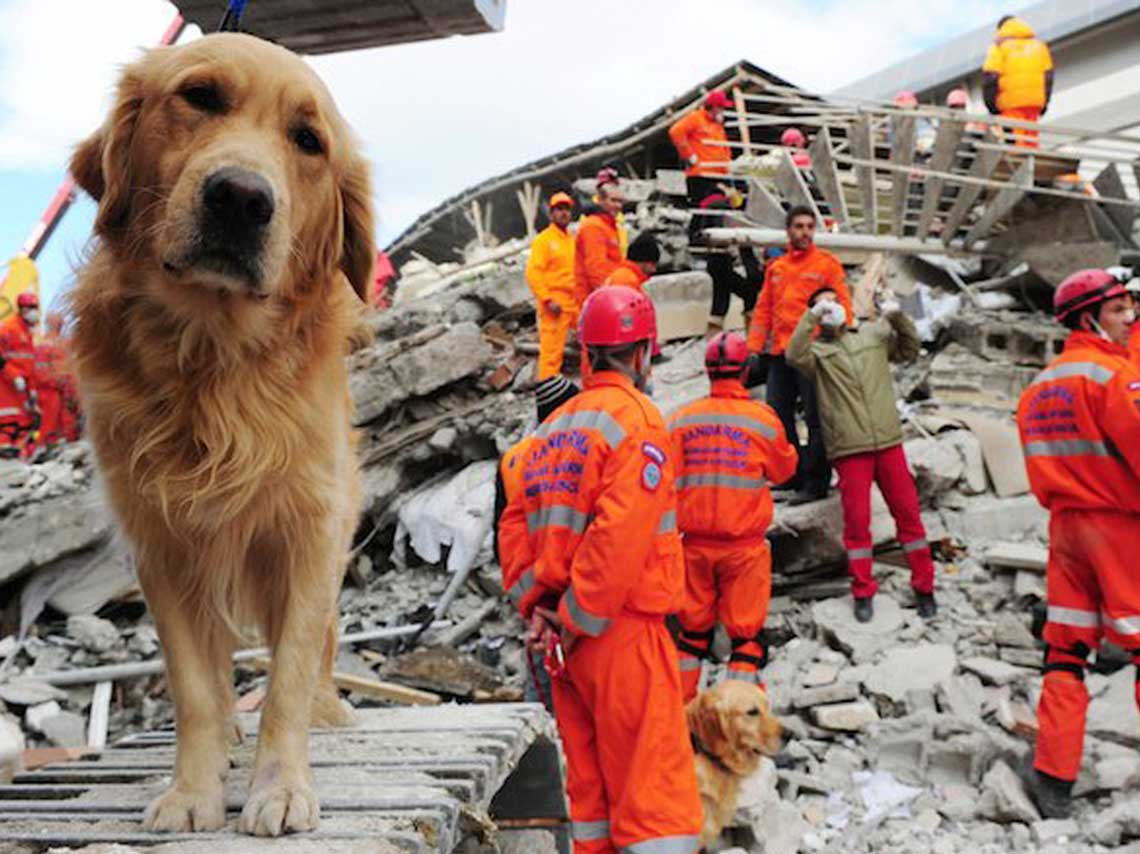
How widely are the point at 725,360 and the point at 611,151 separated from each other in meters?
13.9

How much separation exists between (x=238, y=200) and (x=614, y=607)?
214 centimetres

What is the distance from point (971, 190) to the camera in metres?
8.69

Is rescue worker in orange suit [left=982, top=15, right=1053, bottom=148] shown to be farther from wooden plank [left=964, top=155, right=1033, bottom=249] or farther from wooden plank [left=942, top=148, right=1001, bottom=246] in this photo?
wooden plank [left=942, top=148, right=1001, bottom=246]

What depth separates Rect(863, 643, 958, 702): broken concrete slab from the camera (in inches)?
251

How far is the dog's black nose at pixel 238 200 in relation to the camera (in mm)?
2209

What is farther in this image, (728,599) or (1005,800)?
(728,599)

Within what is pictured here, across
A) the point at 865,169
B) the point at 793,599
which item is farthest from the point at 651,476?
the point at 865,169

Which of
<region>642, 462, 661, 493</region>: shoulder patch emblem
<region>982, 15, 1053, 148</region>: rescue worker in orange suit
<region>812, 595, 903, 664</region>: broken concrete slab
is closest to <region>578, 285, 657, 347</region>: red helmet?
<region>642, 462, 661, 493</region>: shoulder patch emblem

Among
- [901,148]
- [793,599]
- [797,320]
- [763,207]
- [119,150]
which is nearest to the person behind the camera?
[119,150]

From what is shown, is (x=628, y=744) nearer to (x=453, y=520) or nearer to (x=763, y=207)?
(x=453, y=520)

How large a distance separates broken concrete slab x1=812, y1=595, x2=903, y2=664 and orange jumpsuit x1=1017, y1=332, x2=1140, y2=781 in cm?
195

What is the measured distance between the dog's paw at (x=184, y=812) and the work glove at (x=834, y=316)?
241 inches

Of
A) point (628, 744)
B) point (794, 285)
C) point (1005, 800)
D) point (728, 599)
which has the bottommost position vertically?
point (1005, 800)

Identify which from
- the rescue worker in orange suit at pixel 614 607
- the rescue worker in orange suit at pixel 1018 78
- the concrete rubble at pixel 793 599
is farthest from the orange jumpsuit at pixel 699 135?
the rescue worker in orange suit at pixel 614 607
